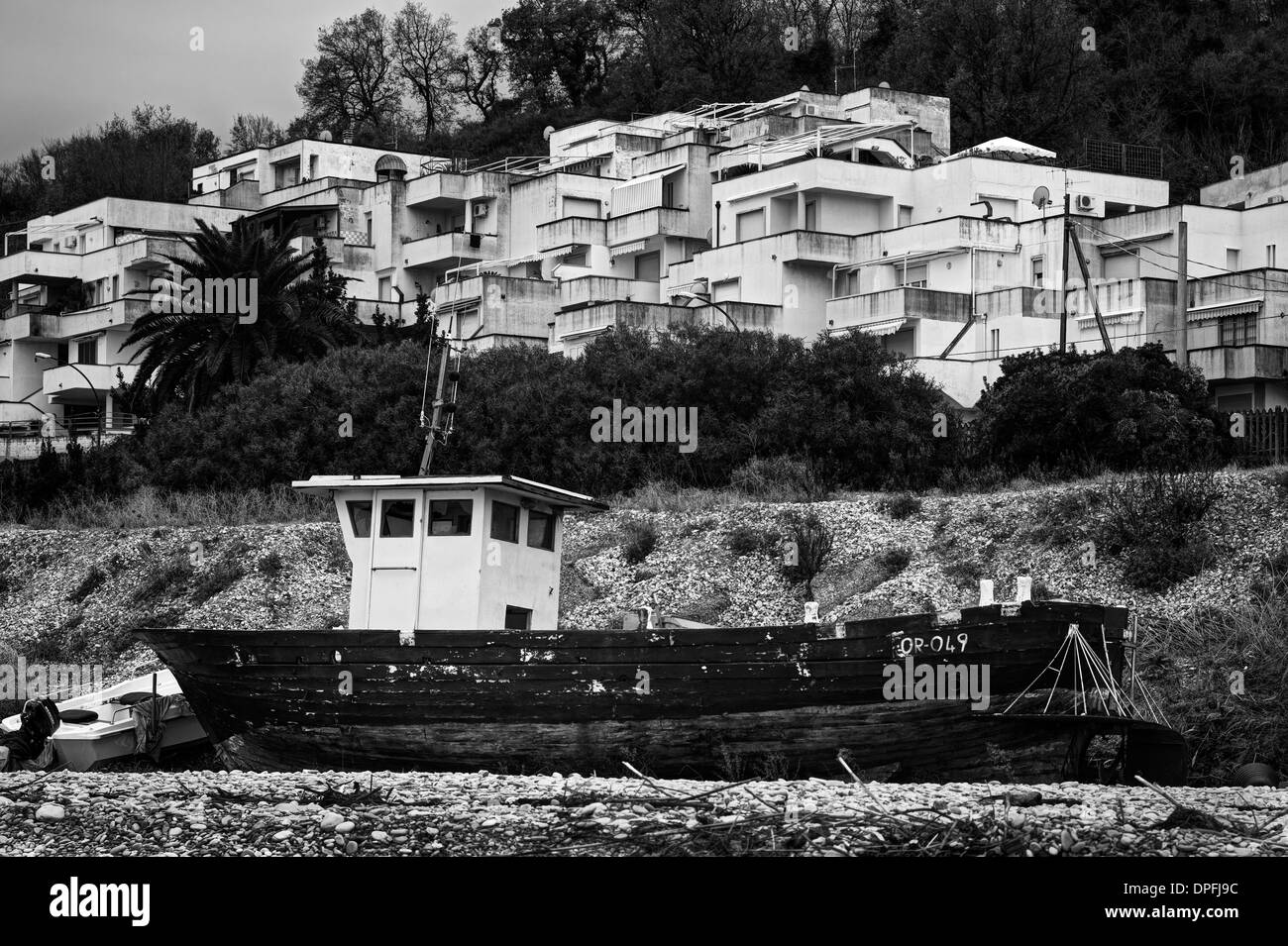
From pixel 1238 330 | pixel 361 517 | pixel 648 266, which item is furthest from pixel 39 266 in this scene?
pixel 361 517

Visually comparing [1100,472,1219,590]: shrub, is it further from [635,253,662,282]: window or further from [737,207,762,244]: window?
[635,253,662,282]: window

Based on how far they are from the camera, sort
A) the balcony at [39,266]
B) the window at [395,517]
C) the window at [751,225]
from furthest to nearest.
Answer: the balcony at [39,266]
the window at [751,225]
the window at [395,517]

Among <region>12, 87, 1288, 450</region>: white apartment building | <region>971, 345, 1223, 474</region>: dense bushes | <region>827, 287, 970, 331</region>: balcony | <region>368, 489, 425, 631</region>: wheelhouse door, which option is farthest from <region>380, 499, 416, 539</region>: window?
<region>827, 287, 970, 331</region>: balcony

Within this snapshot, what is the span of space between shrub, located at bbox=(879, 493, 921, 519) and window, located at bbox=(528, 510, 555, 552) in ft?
37.5

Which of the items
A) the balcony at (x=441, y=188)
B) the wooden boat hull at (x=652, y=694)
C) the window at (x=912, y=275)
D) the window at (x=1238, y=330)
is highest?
the balcony at (x=441, y=188)

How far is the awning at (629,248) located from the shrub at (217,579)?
Result: 33999 mm

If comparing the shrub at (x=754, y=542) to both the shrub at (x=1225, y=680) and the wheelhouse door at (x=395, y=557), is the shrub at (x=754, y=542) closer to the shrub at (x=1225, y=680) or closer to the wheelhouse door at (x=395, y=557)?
the shrub at (x=1225, y=680)

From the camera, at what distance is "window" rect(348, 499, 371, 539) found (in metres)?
23.1

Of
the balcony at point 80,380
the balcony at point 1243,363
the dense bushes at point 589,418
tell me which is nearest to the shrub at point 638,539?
the dense bushes at point 589,418

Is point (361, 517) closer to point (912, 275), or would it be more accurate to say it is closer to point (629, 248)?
point (912, 275)

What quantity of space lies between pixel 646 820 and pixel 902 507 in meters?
18.2

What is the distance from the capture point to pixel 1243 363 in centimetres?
5212

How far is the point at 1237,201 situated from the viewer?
6719cm

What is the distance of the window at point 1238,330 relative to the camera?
5366 centimetres
